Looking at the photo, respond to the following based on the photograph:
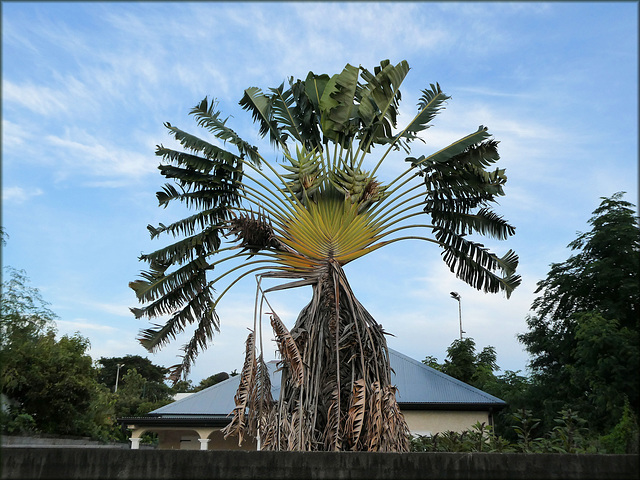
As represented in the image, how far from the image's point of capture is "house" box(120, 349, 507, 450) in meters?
15.8

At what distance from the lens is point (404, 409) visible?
16.0 m

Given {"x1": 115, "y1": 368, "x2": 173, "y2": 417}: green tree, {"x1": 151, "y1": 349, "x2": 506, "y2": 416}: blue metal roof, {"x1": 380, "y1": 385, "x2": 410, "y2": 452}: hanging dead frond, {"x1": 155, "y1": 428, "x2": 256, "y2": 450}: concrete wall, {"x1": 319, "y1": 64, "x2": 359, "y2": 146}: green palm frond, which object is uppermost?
{"x1": 319, "y1": 64, "x2": 359, "y2": 146}: green palm frond

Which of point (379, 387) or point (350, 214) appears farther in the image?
point (350, 214)

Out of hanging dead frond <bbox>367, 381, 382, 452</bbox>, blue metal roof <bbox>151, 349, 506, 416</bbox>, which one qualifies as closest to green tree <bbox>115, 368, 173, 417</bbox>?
blue metal roof <bbox>151, 349, 506, 416</bbox>

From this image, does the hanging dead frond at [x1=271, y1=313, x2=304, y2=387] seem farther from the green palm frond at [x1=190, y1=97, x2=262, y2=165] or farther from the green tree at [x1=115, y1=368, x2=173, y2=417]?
the green tree at [x1=115, y1=368, x2=173, y2=417]

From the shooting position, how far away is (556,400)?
58.6 ft

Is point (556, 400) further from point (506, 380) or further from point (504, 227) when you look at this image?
point (504, 227)

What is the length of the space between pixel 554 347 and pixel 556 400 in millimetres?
1687

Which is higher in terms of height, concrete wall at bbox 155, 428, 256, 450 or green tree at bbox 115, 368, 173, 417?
green tree at bbox 115, 368, 173, 417

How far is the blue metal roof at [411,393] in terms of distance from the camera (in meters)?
15.8

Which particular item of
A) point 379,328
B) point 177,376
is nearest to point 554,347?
point 379,328

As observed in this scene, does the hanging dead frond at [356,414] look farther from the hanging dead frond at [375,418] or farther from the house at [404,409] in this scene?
the house at [404,409]

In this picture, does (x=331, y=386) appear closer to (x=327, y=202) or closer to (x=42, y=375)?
(x=327, y=202)

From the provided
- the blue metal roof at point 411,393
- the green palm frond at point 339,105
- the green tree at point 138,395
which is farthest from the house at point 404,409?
the green tree at point 138,395
